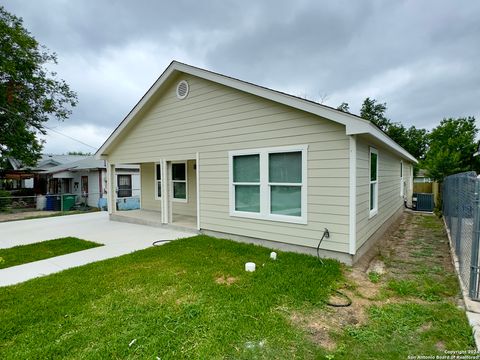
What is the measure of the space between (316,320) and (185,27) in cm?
981

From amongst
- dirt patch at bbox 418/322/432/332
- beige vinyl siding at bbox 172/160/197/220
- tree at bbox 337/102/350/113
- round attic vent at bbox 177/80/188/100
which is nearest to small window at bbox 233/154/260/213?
round attic vent at bbox 177/80/188/100

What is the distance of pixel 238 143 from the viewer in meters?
5.98

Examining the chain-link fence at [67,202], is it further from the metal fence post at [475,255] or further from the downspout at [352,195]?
the metal fence post at [475,255]

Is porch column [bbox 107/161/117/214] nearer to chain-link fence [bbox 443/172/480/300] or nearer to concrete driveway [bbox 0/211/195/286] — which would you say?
concrete driveway [bbox 0/211/195/286]

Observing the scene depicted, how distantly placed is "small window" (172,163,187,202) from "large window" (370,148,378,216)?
20.8 feet

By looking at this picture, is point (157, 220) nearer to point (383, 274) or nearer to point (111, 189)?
point (111, 189)

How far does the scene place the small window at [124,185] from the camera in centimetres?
1556

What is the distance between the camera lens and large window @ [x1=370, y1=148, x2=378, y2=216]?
→ 19.0 feet

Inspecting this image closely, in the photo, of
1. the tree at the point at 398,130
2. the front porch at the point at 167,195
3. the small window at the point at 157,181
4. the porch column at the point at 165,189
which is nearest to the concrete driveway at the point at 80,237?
the front porch at the point at 167,195

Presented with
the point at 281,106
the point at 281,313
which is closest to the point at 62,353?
the point at 281,313

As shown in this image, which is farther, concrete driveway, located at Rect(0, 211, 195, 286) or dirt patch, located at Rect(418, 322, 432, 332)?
concrete driveway, located at Rect(0, 211, 195, 286)

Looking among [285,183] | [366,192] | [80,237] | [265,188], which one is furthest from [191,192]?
[366,192]

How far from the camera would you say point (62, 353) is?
230 cm

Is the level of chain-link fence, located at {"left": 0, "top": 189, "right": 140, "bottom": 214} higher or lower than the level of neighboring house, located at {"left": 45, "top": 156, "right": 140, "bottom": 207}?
lower
